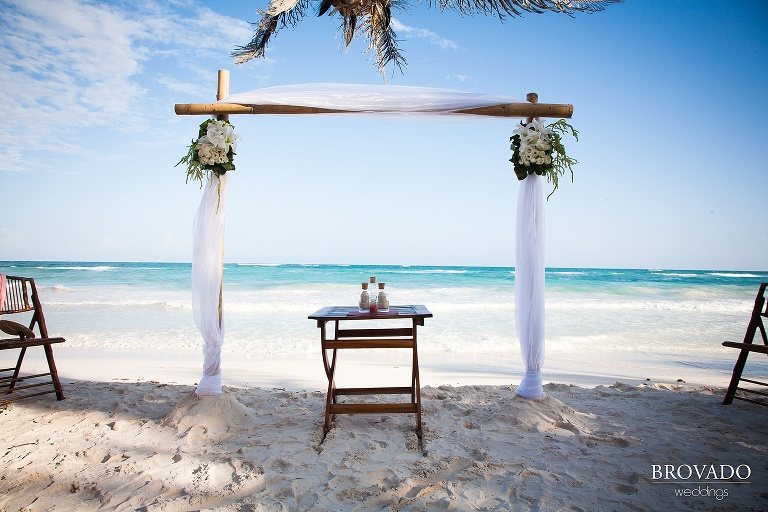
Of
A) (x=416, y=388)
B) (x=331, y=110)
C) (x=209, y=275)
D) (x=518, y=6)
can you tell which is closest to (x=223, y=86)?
(x=331, y=110)

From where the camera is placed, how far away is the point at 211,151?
3.70 m

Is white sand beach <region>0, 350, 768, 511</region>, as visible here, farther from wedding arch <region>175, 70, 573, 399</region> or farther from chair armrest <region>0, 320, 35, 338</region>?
chair armrest <region>0, 320, 35, 338</region>

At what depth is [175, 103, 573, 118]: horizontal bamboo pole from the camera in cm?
384

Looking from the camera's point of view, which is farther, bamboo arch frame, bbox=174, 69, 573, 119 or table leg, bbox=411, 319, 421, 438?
bamboo arch frame, bbox=174, 69, 573, 119

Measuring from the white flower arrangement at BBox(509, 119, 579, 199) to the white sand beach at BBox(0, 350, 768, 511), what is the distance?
1973mm

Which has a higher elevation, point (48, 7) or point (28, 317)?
point (48, 7)

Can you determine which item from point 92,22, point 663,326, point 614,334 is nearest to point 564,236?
point 663,326

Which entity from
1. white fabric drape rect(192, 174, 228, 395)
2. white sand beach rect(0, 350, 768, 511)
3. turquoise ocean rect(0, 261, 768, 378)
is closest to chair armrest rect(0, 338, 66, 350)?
white sand beach rect(0, 350, 768, 511)

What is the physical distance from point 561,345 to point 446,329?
7.05ft

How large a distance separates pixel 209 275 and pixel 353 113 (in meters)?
1.86

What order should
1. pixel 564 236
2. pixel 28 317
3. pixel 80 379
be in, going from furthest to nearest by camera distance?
pixel 564 236, pixel 28 317, pixel 80 379

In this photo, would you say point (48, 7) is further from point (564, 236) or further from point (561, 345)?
point (564, 236)

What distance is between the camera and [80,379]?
511 cm

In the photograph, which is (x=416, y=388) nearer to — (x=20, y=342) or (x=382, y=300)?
(x=382, y=300)
